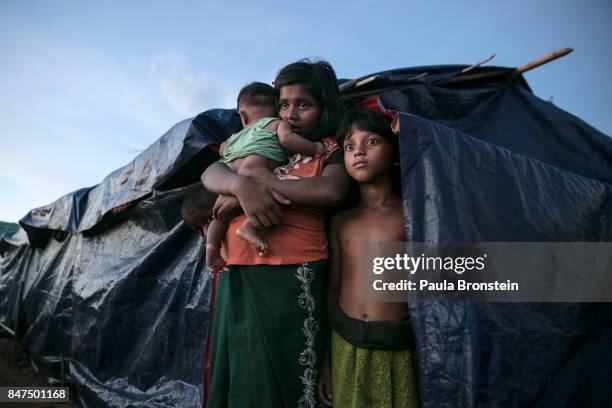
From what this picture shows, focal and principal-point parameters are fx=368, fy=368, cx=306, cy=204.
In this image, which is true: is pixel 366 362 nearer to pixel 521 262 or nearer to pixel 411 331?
pixel 411 331

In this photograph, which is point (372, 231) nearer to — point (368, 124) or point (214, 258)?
point (368, 124)

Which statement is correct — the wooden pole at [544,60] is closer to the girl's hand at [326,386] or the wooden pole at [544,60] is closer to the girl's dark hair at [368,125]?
the girl's dark hair at [368,125]

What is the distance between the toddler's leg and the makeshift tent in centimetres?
74

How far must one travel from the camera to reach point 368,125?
1.51 metres

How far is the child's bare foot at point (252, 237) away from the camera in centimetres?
131

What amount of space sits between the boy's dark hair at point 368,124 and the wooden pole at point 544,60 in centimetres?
152

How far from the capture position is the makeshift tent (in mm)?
1222

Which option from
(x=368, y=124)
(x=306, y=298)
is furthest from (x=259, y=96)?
(x=306, y=298)

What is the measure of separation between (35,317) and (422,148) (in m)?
5.41

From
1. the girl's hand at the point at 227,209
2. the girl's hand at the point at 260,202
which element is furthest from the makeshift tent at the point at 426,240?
the girl's hand at the point at 227,209

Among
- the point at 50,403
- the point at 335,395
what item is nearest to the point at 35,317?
the point at 50,403

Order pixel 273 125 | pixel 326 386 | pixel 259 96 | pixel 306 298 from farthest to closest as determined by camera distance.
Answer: pixel 259 96
pixel 273 125
pixel 326 386
pixel 306 298

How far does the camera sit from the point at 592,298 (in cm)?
136

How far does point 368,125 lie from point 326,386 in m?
1.06
